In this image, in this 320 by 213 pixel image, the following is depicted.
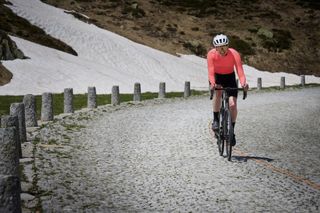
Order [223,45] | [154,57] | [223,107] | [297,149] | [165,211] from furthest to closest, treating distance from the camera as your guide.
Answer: [154,57]
[297,149]
[223,107]
[223,45]
[165,211]

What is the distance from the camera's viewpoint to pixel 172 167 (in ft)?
25.4

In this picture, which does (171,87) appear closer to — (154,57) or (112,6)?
(154,57)

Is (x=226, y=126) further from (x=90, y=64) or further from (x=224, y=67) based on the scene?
(x=90, y=64)

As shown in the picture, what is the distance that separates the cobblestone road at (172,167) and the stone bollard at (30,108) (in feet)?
1.19

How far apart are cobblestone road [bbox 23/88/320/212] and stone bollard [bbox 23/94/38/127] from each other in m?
0.36

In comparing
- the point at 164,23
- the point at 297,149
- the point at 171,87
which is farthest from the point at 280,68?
the point at 297,149

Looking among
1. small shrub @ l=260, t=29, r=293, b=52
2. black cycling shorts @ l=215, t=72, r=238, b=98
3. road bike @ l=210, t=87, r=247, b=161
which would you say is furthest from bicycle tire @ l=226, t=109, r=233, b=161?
small shrub @ l=260, t=29, r=293, b=52

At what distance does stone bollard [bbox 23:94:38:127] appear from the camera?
454 inches

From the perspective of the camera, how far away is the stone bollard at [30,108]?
11.5m

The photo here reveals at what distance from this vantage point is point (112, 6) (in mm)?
64500

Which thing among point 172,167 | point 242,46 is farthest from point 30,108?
point 242,46

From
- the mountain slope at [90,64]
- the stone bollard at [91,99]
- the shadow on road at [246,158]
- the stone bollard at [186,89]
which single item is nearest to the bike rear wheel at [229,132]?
the shadow on road at [246,158]

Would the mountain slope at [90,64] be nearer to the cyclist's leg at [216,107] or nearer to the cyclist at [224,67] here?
the cyclist's leg at [216,107]

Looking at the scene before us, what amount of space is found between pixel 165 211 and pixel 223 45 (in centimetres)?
368
